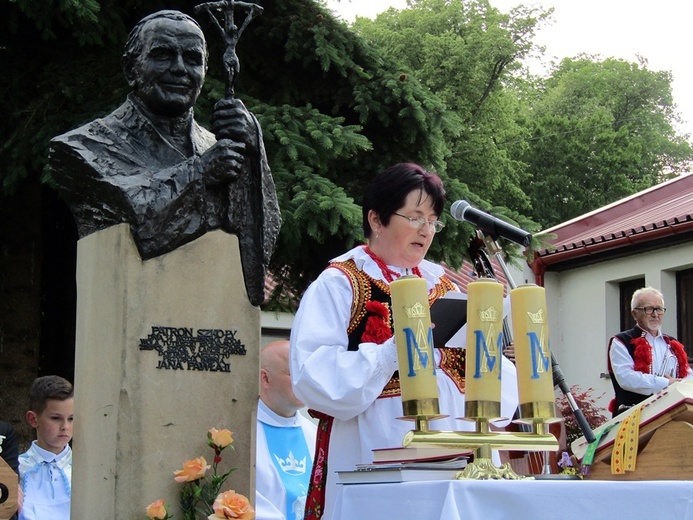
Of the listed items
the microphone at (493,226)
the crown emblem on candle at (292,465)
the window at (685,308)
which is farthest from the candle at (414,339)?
the window at (685,308)

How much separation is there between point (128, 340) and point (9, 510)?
0.91m

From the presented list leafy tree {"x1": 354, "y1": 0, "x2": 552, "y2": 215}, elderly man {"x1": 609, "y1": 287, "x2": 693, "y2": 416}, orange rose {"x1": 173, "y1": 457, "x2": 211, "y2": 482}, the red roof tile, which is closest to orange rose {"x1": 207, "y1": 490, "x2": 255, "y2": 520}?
orange rose {"x1": 173, "y1": 457, "x2": 211, "y2": 482}

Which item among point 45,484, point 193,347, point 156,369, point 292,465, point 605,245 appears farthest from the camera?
point 605,245

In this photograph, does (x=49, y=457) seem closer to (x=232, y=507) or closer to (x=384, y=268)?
(x=232, y=507)

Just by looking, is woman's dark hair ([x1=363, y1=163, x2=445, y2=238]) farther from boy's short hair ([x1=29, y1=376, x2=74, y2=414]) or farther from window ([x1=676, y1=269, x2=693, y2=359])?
window ([x1=676, y1=269, x2=693, y2=359])

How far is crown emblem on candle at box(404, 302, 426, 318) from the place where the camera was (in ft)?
9.61

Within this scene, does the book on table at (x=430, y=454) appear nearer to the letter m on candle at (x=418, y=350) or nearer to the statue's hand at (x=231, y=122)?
the letter m on candle at (x=418, y=350)

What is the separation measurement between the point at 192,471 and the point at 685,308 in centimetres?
1389

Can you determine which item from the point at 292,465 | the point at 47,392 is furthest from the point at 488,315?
the point at 47,392

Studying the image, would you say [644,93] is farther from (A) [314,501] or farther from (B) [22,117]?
(A) [314,501]

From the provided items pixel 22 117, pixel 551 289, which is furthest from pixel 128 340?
pixel 551 289

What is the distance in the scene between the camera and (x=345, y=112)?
963 centimetres

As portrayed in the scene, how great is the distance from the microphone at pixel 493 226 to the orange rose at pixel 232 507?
1.34m

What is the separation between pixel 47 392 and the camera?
6.03 metres
